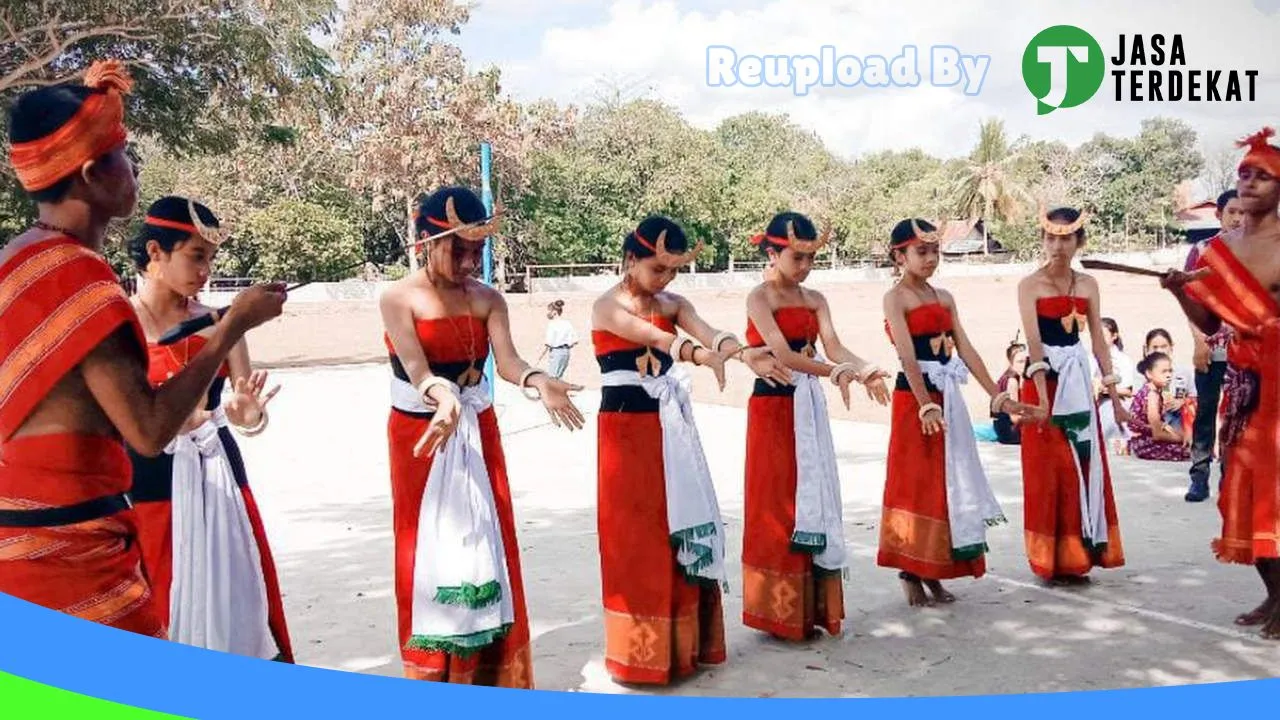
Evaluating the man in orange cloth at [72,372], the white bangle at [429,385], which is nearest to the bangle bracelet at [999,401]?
the white bangle at [429,385]

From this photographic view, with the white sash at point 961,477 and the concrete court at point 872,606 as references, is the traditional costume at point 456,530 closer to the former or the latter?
the concrete court at point 872,606

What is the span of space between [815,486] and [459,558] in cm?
176

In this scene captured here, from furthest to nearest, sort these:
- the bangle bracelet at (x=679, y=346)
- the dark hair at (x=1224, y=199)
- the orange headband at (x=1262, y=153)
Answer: the dark hair at (x=1224, y=199)
the orange headband at (x=1262, y=153)
the bangle bracelet at (x=679, y=346)

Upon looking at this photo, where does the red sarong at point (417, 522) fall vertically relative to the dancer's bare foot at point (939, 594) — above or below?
above

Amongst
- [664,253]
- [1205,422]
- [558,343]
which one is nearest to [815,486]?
[664,253]

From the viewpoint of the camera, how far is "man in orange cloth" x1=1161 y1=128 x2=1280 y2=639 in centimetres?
441

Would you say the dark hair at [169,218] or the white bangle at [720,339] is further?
the white bangle at [720,339]

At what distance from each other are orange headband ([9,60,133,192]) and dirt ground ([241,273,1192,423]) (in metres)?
10.0

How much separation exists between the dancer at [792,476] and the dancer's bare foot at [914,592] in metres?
0.59

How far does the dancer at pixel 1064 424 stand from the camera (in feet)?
18.0

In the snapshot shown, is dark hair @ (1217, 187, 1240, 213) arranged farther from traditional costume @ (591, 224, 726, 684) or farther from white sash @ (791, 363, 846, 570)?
traditional costume @ (591, 224, 726, 684)

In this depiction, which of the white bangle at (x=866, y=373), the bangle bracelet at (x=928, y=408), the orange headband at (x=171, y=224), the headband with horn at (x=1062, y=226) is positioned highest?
the headband with horn at (x=1062, y=226)

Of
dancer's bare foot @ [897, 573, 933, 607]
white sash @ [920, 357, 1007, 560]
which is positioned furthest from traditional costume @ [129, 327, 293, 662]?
white sash @ [920, 357, 1007, 560]

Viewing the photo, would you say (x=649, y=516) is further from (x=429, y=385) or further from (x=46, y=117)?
(x=46, y=117)
